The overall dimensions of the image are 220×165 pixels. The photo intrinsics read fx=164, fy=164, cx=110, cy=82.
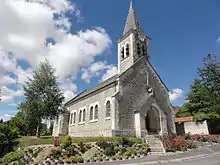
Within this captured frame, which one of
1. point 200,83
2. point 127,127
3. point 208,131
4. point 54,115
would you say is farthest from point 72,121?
point 200,83

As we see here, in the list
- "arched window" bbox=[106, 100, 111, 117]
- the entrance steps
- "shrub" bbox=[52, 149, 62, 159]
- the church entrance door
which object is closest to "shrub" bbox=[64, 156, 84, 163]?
"shrub" bbox=[52, 149, 62, 159]

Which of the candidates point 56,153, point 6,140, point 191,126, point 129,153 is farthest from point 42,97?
point 191,126

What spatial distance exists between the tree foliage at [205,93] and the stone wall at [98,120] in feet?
58.5

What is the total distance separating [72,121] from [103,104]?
9.75 meters

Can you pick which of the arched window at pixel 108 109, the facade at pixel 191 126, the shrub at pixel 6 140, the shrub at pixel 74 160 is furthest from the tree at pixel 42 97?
the facade at pixel 191 126

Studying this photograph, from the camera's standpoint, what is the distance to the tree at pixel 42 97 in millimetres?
22000

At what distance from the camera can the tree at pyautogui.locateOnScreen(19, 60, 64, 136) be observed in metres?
22.0

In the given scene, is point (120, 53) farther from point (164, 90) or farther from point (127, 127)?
point (127, 127)

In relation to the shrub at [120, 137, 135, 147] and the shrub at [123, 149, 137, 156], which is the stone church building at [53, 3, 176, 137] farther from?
the shrub at [123, 149, 137, 156]

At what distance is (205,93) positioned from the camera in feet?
100

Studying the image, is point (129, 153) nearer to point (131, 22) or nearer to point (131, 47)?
point (131, 47)

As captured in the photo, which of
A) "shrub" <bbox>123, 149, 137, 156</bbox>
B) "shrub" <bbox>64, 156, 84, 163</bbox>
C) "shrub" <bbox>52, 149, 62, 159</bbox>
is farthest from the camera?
"shrub" <bbox>123, 149, 137, 156</bbox>

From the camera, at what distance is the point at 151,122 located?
2264 cm

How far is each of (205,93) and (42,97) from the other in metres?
28.2
